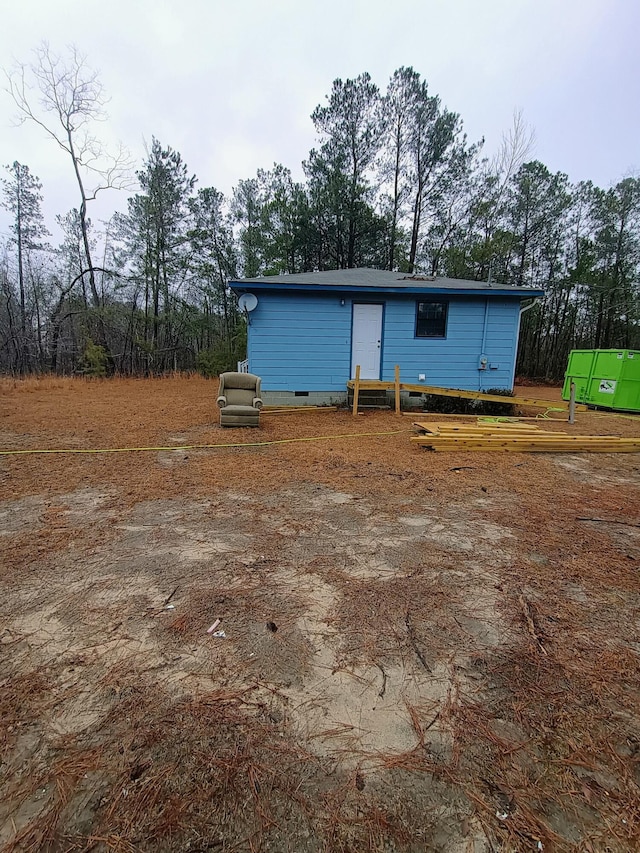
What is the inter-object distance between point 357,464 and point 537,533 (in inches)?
85.6

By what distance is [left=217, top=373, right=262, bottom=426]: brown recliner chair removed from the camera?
21.4ft

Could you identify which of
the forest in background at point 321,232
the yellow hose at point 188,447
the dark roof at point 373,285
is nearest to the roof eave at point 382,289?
the dark roof at point 373,285

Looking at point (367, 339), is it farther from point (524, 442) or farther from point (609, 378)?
point (609, 378)

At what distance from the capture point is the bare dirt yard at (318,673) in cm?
102

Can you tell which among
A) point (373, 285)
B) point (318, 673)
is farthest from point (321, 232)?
point (318, 673)

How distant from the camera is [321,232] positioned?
17969 mm

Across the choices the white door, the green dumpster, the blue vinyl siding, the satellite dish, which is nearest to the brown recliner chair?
the blue vinyl siding

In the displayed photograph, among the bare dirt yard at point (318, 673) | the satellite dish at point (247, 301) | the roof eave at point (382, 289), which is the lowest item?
the bare dirt yard at point (318, 673)

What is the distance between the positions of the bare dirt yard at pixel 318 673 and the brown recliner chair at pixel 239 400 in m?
3.14

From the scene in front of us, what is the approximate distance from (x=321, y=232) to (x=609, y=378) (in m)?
13.6

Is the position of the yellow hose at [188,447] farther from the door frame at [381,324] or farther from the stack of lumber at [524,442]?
the door frame at [381,324]

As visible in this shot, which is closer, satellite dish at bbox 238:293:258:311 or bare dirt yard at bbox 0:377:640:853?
bare dirt yard at bbox 0:377:640:853

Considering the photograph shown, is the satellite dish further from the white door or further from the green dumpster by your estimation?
the green dumpster

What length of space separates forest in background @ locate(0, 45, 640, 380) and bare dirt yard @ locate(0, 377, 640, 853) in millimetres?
15229
